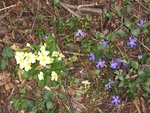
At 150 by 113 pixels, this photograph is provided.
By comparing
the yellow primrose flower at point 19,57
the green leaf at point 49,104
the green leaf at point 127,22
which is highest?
the green leaf at point 127,22

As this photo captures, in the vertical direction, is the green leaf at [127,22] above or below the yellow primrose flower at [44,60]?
above

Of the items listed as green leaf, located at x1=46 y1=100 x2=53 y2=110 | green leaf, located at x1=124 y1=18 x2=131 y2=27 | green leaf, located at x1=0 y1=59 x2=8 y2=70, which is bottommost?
green leaf, located at x1=46 y1=100 x2=53 y2=110

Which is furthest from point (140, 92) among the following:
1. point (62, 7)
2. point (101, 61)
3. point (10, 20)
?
point (10, 20)

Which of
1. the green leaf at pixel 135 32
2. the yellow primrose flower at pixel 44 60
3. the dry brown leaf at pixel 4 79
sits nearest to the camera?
the yellow primrose flower at pixel 44 60

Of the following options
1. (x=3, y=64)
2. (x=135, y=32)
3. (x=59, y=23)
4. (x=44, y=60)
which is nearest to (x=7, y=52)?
(x=3, y=64)

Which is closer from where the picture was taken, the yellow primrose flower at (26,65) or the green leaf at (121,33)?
the yellow primrose flower at (26,65)

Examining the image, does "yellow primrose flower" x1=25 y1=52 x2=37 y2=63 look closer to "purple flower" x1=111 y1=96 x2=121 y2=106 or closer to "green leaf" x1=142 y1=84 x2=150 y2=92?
"purple flower" x1=111 y1=96 x2=121 y2=106

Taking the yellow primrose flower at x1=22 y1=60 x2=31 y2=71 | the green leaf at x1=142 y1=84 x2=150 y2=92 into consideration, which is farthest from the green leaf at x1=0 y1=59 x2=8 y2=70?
the green leaf at x1=142 y1=84 x2=150 y2=92

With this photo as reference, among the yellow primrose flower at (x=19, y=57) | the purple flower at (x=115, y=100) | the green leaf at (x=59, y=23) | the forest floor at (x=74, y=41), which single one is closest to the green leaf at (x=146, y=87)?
the forest floor at (x=74, y=41)

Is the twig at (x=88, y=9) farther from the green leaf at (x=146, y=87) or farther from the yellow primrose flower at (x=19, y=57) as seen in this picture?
the green leaf at (x=146, y=87)

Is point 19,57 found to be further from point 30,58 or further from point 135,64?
point 135,64

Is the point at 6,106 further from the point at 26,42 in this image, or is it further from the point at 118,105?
the point at 118,105
